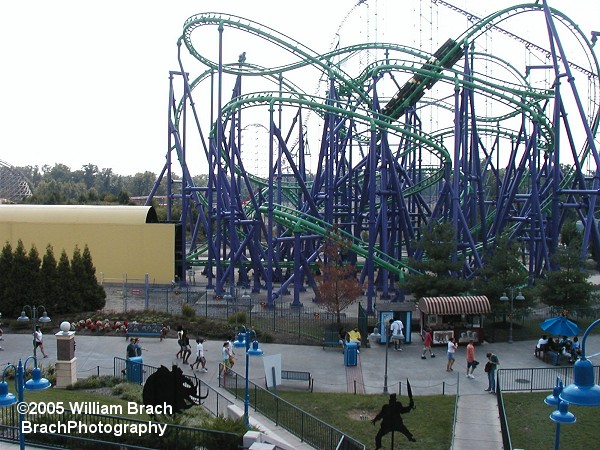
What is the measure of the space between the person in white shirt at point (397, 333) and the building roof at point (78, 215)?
751 inches

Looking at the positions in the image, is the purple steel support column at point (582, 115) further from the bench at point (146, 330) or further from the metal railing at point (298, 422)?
the metal railing at point (298, 422)

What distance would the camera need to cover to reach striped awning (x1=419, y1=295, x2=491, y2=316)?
2193 cm

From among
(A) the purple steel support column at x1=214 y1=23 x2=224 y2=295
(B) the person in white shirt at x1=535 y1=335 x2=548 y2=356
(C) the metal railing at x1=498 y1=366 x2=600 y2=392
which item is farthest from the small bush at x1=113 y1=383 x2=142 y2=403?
(A) the purple steel support column at x1=214 y1=23 x2=224 y2=295

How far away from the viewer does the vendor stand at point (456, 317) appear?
21891 millimetres

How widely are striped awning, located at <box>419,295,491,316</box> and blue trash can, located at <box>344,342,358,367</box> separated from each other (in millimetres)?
3764

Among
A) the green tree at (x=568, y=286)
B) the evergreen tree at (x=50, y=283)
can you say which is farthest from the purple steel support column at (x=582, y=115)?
the evergreen tree at (x=50, y=283)

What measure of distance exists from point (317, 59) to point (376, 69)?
3.17 m

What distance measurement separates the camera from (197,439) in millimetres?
11633

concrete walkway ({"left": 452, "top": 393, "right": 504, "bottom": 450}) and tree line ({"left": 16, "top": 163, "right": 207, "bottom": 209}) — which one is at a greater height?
tree line ({"left": 16, "top": 163, "right": 207, "bottom": 209})

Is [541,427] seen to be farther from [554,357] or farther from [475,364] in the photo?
[554,357]

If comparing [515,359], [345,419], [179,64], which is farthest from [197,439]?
[179,64]

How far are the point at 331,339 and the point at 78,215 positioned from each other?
20360 millimetres

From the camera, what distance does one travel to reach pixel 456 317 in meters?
22.3

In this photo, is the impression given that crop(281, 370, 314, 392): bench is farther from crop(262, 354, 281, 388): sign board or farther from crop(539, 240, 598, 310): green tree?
crop(539, 240, 598, 310): green tree
